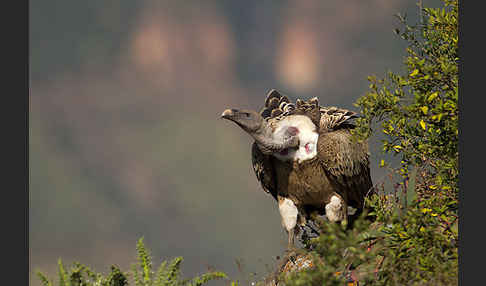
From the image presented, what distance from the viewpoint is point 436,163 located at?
6598mm

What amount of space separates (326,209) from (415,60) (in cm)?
234

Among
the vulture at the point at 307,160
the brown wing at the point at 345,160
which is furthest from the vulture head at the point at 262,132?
the brown wing at the point at 345,160

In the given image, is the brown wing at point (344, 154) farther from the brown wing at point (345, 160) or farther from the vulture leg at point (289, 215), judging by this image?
the vulture leg at point (289, 215)

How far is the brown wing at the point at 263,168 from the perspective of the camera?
8.09 metres

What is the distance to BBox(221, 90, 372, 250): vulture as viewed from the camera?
25.2 feet

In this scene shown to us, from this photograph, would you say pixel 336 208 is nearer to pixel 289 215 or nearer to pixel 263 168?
pixel 289 215

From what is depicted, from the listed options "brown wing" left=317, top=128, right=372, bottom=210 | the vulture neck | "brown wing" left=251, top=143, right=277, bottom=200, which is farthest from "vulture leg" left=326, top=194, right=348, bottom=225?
"brown wing" left=251, top=143, right=277, bottom=200

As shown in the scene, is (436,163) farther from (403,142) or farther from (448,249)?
(448,249)

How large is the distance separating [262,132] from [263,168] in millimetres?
741

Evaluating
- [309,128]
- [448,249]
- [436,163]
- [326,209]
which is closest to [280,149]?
[309,128]

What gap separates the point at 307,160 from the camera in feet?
25.6

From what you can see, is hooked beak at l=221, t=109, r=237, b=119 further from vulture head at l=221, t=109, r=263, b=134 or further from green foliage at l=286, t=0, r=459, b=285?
green foliage at l=286, t=0, r=459, b=285

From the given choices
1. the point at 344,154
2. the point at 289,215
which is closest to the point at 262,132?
the point at 344,154

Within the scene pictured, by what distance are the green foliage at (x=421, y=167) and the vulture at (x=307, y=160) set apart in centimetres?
76
